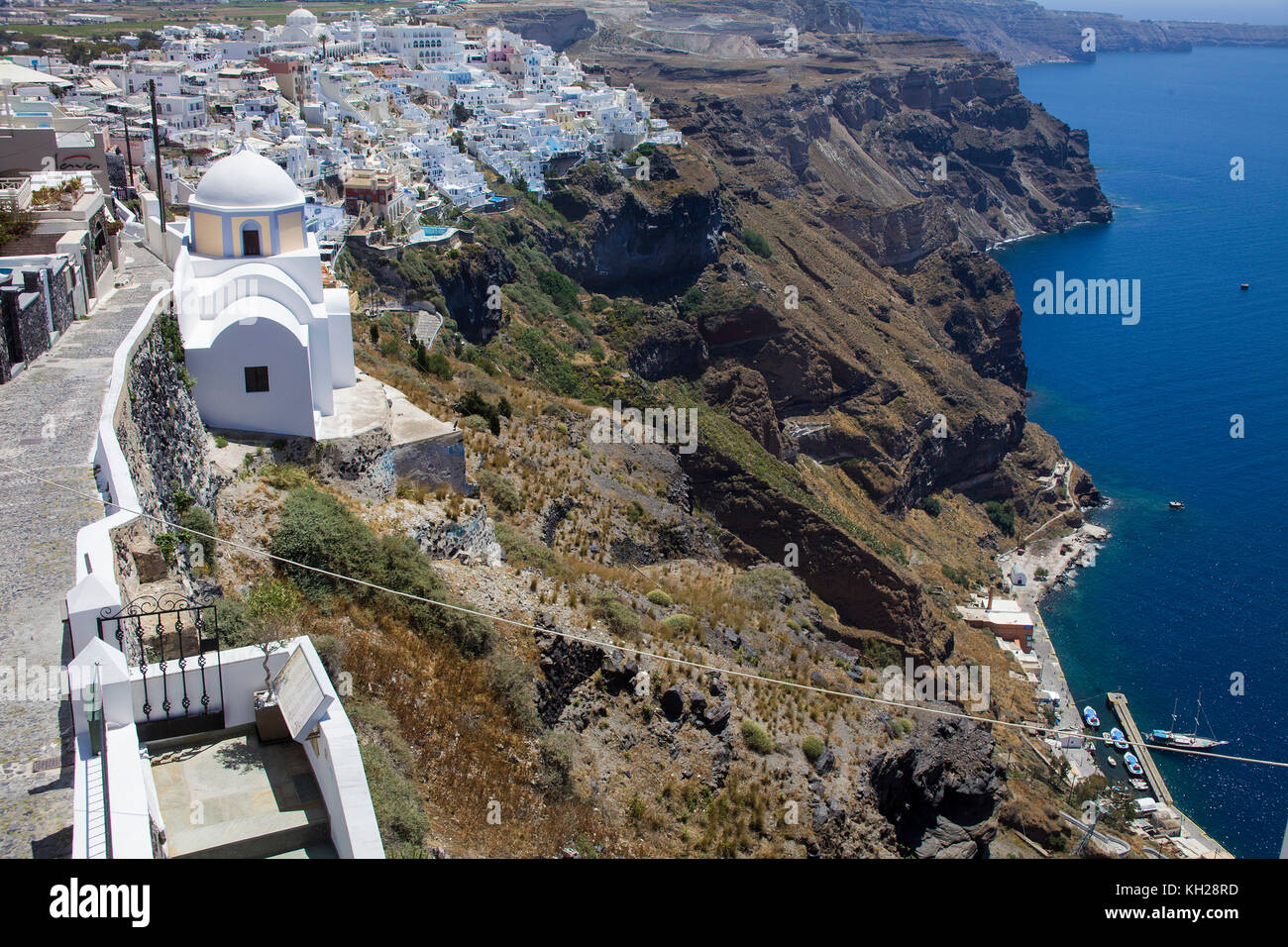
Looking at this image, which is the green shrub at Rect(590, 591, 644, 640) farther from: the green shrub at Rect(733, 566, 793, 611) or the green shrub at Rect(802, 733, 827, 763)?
the green shrub at Rect(733, 566, 793, 611)

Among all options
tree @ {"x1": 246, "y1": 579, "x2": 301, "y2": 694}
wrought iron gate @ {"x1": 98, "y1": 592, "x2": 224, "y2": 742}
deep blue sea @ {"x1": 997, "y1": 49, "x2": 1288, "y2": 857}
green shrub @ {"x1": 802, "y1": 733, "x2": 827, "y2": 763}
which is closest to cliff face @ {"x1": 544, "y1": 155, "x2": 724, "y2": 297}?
deep blue sea @ {"x1": 997, "y1": 49, "x2": 1288, "y2": 857}

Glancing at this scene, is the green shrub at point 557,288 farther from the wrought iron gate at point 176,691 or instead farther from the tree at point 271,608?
the wrought iron gate at point 176,691

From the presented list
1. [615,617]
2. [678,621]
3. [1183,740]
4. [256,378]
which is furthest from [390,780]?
[1183,740]

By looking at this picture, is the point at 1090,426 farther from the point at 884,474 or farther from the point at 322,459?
the point at 322,459

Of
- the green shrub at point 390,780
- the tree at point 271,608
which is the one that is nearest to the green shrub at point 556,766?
the green shrub at point 390,780

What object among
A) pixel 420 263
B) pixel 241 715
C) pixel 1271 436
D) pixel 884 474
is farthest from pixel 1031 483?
pixel 241 715

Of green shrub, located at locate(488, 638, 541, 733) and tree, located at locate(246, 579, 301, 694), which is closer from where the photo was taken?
tree, located at locate(246, 579, 301, 694)
